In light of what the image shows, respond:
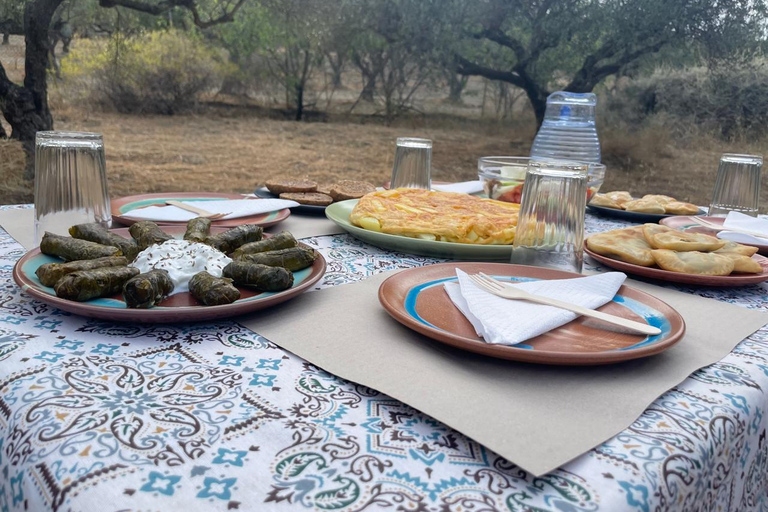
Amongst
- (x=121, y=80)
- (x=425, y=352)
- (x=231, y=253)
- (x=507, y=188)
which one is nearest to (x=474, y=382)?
(x=425, y=352)

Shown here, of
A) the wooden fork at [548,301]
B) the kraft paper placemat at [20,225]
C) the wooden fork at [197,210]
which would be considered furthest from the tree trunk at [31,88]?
the wooden fork at [548,301]

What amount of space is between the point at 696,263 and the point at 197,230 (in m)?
0.80

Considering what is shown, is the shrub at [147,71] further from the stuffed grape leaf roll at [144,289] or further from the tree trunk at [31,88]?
the stuffed grape leaf roll at [144,289]

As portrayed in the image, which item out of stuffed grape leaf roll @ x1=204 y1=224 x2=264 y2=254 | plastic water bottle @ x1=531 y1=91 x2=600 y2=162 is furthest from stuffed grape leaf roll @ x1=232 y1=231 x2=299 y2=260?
plastic water bottle @ x1=531 y1=91 x2=600 y2=162

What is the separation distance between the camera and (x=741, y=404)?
0.60m

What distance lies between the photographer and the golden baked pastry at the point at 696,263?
0.97 meters

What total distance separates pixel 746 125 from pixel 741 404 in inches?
243

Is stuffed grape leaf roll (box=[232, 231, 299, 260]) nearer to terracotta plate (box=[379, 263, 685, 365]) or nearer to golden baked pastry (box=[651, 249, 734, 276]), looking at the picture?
terracotta plate (box=[379, 263, 685, 365])

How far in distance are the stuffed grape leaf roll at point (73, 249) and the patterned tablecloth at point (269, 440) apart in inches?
5.1

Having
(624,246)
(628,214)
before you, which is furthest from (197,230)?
(628,214)

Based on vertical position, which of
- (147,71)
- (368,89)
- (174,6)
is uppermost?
(174,6)

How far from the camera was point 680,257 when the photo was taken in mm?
995

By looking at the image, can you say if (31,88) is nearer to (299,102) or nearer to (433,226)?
(299,102)

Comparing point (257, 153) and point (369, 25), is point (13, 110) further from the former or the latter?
point (369, 25)
